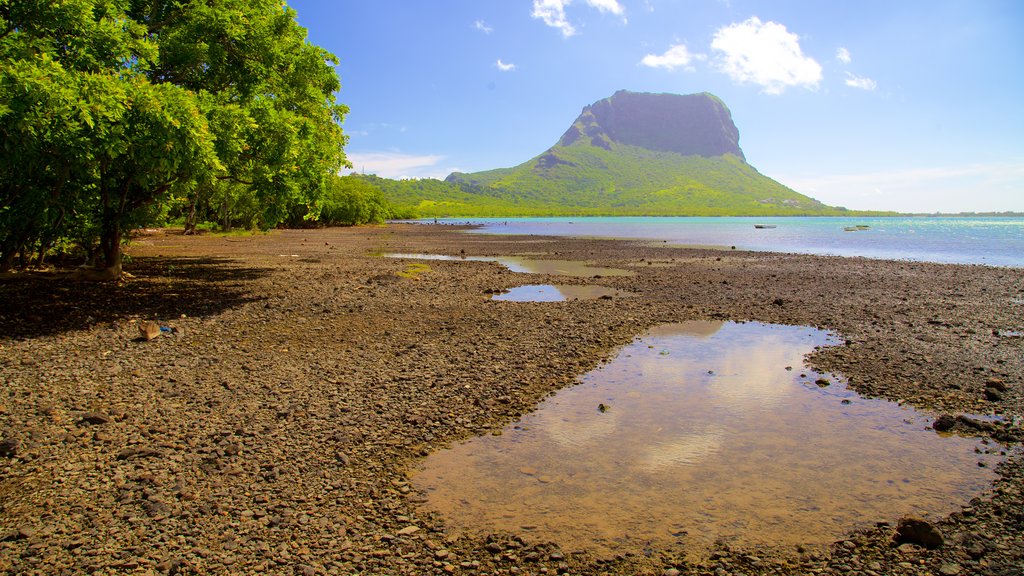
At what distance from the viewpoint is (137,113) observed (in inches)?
528

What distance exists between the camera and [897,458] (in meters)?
7.53

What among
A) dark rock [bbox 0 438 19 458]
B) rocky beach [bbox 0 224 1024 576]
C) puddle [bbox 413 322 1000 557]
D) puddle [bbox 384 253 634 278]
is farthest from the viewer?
puddle [bbox 384 253 634 278]

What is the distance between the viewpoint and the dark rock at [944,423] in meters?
8.52

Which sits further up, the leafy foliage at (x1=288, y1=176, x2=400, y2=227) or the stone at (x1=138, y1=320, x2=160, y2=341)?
the leafy foliage at (x1=288, y1=176, x2=400, y2=227)

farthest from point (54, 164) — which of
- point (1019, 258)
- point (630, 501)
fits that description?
point (1019, 258)

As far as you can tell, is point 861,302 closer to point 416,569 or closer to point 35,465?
point 416,569

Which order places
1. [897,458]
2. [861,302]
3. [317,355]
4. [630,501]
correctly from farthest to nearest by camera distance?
[861,302], [317,355], [897,458], [630,501]

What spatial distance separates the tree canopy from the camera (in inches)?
489

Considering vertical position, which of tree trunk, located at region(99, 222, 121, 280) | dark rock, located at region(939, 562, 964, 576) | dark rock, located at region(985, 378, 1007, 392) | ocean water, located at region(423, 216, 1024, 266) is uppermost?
ocean water, located at region(423, 216, 1024, 266)

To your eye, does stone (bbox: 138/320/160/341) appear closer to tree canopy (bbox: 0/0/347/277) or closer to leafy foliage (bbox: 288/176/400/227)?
tree canopy (bbox: 0/0/347/277)

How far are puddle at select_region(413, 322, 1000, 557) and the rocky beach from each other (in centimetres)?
29

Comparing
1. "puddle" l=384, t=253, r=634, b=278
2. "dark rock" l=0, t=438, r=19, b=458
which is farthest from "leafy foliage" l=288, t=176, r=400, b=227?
"dark rock" l=0, t=438, r=19, b=458

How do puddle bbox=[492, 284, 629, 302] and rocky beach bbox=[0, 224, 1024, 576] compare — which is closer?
rocky beach bbox=[0, 224, 1024, 576]

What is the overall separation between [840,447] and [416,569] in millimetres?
6441
